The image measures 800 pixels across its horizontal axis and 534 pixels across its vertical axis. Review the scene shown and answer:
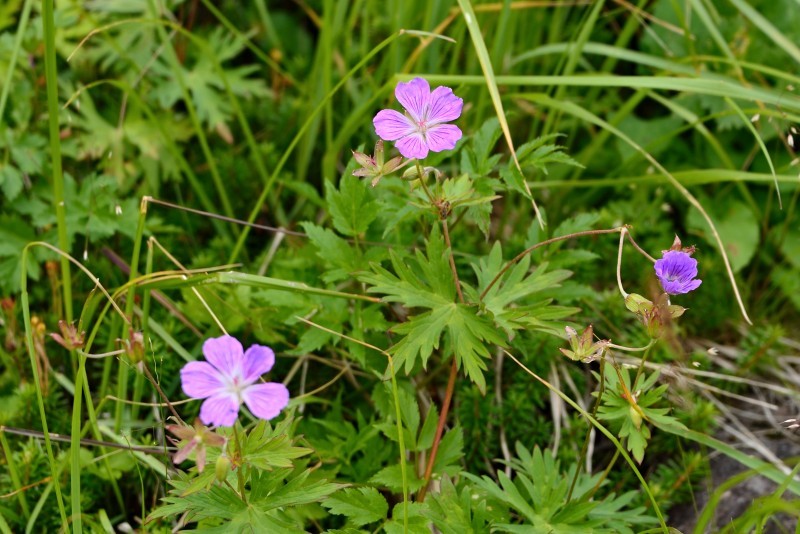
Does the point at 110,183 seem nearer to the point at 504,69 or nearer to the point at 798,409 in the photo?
the point at 504,69

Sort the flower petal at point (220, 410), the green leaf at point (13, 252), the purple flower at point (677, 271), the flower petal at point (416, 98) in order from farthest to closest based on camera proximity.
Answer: the green leaf at point (13, 252), the flower petal at point (416, 98), the purple flower at point (677, 271), the flower petal at point (220, 410)

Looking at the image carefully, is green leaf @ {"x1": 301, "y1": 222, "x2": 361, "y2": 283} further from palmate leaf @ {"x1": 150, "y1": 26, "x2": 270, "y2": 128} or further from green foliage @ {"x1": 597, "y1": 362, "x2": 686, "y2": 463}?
palmate leaf @ {"x1": 150, "y1": 26, "x2": 270, "y2": 128}

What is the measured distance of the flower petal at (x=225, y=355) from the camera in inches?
51.8

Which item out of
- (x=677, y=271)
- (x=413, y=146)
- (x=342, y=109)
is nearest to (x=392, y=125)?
(x=413, y=146)

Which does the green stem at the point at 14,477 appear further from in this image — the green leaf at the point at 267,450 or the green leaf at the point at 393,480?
the green leaf at the point at 393,480

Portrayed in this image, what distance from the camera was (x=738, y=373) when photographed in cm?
244

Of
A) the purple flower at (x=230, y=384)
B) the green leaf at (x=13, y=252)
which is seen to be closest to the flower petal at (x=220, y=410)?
the purple flower at (x=230, y=384)

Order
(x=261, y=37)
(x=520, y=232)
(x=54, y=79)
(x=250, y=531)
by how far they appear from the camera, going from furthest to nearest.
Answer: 1. (x=261, y=37)
2. (x=520, y=232)
3. (x=54, y=79)
4. (x=250, y=531)

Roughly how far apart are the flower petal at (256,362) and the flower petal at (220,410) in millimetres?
45

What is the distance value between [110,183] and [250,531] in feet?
4.31

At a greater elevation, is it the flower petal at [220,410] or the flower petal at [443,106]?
the flower petal at [443,106]

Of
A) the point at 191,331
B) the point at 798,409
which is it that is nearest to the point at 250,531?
the point at 191,331

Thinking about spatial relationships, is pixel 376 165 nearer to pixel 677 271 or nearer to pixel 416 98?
pixel 416 98

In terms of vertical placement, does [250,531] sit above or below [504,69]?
below
